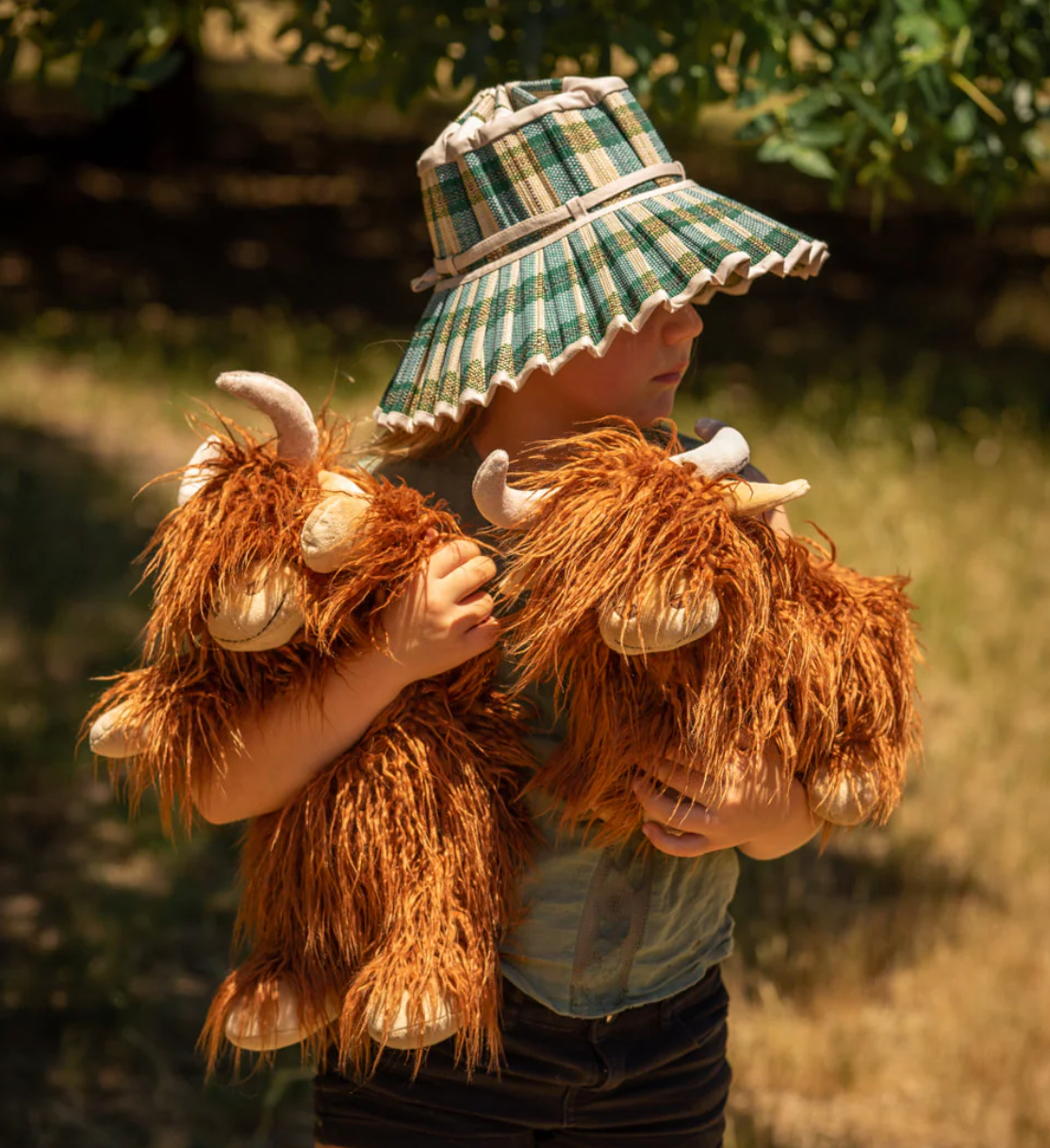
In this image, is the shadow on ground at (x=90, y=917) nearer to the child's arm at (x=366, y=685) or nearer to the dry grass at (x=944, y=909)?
the dry grass at (x=944, y=909)


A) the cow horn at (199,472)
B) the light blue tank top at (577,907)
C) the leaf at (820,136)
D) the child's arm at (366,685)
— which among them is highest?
the cow horn at (199,472)

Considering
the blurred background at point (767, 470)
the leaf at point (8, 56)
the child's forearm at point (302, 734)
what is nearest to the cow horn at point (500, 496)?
the child's forearm at point (302, 734)

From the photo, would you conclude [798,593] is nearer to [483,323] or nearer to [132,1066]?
[483,323]

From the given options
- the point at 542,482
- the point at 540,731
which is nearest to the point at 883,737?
the point at 540,731

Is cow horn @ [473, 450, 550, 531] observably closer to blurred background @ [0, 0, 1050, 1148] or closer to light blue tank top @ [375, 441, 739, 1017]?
light blue tank top @ [375, 441, 739, 1017]

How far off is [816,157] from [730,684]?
121 cm

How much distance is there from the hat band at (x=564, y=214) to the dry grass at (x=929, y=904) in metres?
2.04

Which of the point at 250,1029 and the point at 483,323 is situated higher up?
the point at 483,323

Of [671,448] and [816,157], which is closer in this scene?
[671,448]

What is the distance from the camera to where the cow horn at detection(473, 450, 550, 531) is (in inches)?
57.0

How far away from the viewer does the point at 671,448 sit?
1.60 metres

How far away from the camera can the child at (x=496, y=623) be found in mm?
1554

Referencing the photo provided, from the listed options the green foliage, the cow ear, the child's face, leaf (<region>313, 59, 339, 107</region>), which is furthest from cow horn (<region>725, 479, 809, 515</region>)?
leaf (<region>313, 59, 339, 107</region>)

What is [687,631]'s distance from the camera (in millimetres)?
1452
